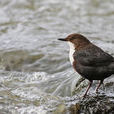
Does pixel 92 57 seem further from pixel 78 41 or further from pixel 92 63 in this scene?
pixel 78 41

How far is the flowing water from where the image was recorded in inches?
204

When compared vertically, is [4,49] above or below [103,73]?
below

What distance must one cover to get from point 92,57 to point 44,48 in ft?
9.70

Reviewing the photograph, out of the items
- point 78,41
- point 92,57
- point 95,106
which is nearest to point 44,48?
point 78,41

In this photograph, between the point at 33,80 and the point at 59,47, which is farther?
the point at 59,47

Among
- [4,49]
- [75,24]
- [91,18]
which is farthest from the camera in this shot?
[91,18]

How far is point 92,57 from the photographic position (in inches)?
188

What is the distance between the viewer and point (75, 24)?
944cm

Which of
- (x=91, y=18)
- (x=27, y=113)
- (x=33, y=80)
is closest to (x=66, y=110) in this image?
(x=27, y=113)

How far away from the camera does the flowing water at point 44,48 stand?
17.0ft

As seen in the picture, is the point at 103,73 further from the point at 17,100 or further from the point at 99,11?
the point at 99,11

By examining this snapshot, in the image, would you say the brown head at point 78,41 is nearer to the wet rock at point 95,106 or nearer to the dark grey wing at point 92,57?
the dark grey wing at point 92,57

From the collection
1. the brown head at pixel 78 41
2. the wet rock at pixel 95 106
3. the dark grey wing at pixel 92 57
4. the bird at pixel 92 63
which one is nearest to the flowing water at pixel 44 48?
the wet rock at pixel 95 106

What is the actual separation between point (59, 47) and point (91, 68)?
2.95 metres
